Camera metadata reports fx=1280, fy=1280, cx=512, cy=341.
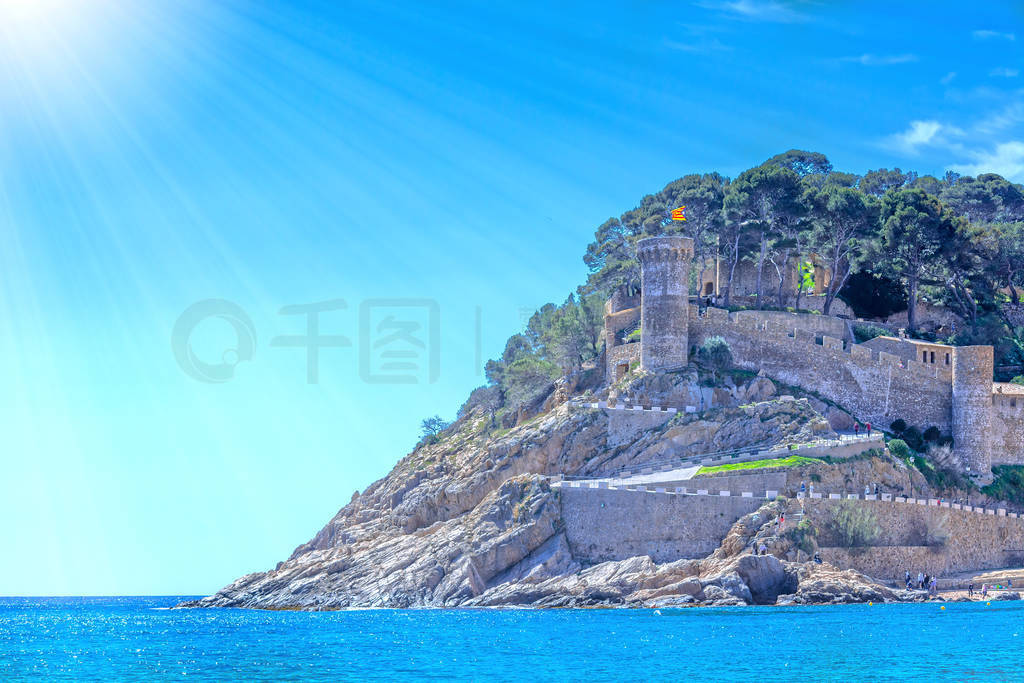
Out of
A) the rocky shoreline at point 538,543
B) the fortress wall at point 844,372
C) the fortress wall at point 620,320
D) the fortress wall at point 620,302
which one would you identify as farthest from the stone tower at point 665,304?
the fortress wall at point 620,302

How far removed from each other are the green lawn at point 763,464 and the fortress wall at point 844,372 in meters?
7.20

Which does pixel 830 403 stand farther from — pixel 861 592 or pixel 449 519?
pixel 449 519

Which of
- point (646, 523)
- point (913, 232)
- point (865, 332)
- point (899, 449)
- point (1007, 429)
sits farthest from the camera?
point (865, 332)

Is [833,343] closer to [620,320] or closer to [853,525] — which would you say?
[620,320]

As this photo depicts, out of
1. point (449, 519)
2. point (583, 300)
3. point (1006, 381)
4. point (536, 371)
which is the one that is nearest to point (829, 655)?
point (449, 519)

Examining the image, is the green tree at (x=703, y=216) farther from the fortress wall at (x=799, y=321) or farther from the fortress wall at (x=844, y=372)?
the fortress wall at (x=844, y=372)

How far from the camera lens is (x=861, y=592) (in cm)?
4803

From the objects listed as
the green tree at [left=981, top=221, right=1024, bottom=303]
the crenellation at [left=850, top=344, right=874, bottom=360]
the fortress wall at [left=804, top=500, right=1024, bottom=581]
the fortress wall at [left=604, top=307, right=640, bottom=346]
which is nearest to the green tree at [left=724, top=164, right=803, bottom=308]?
the fortress wall at [left=604, top=307, right=640, bottom=346]

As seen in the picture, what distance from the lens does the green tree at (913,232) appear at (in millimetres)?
63062

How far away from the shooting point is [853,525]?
50125 millimetres

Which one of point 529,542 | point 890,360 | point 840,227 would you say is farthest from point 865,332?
point 529,542

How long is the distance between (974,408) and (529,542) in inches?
801

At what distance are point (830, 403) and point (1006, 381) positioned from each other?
32.9 feet

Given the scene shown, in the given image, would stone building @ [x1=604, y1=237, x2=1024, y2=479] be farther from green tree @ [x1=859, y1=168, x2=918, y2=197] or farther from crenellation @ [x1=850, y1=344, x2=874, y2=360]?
green tree @ [x1=859, y1=168, x2=918, y2=197]
